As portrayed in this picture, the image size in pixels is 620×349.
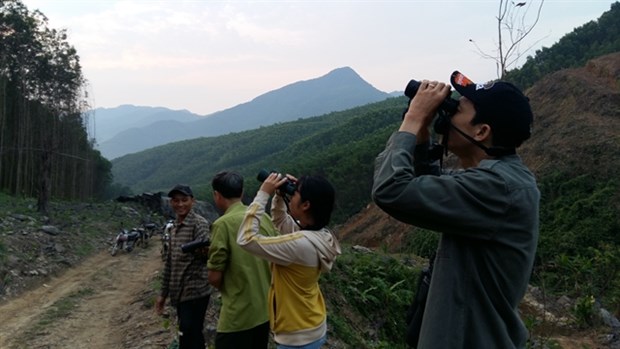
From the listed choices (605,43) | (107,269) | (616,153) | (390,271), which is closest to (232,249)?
(390,271)

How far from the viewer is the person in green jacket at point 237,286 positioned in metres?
2.83

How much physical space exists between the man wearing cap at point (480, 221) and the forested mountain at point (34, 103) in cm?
2381

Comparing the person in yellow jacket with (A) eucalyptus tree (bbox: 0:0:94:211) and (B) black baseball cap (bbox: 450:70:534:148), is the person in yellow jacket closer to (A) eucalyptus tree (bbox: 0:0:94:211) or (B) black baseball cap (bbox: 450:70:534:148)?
(B) black baseball cap (bbox: 450:70:534:148)

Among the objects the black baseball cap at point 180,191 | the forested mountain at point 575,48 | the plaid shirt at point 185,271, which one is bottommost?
the plaid shirt at point 185,271

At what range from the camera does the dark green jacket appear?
4.26 ft

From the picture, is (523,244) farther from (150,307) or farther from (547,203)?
(547,203)

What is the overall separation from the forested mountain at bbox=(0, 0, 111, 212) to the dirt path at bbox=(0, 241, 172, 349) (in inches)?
621

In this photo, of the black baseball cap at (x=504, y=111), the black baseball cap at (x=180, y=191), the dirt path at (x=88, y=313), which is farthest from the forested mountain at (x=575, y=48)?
the black baseball cap at (x=504, y=111)

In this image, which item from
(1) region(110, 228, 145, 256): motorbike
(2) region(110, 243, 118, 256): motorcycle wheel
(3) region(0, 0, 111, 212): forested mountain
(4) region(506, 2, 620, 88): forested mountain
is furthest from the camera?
(4) region(506, 2, 620, 88): forested mountain

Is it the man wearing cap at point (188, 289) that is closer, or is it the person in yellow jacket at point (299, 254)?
the person in yellow jacket at point (299, 254)

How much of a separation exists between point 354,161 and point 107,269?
22.4 m

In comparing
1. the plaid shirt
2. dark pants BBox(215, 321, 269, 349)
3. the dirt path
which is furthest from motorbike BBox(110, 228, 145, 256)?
dark pants BBox(215, 321, 269, 349)

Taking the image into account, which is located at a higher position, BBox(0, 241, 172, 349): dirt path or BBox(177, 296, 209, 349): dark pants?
BBox(177, 296, 209, 349): dark pants

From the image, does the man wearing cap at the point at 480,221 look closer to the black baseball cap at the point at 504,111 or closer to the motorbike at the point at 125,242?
the black baseball cap at the point at 504,111
